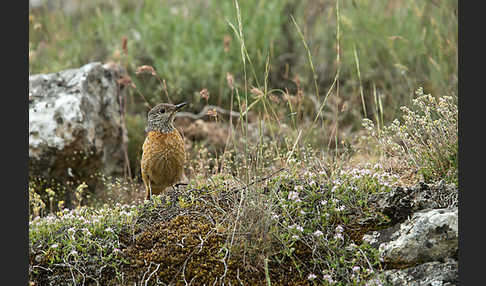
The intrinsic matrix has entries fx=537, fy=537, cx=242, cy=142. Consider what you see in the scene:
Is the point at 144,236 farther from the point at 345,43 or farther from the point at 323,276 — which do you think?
the point at 345,43

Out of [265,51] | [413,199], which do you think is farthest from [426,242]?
[265,51]

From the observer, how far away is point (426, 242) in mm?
3514

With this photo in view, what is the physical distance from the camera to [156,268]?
369 cm

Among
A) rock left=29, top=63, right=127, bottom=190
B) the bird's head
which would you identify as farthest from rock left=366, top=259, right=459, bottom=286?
rock left=29, top=63, right=127, bottom=190

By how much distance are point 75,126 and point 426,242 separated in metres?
3.88

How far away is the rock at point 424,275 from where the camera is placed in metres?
3.38

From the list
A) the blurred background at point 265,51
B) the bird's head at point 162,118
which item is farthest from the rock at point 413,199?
the blurred background at point 265,51

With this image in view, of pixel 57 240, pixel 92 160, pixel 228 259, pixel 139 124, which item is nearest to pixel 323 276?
pixel 228 259

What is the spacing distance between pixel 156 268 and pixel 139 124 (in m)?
3.71

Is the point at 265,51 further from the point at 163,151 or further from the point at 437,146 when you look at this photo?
the point at 437,146

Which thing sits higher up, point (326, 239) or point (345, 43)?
point (345, 43)

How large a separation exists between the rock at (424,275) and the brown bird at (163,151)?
210 cm

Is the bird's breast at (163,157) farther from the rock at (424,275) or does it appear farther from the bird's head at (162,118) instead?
the rock at (424,275)

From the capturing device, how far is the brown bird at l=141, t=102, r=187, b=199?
15.7ft
